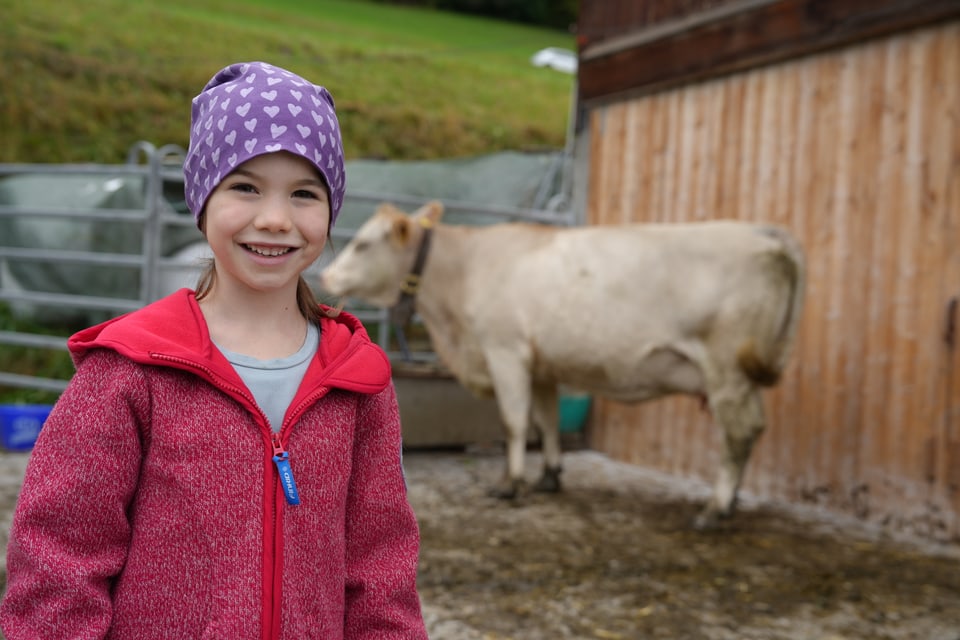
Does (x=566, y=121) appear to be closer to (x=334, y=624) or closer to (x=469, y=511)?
(x=469, y=511)

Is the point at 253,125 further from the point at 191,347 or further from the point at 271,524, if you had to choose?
the point at 271,524

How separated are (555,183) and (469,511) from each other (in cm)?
374

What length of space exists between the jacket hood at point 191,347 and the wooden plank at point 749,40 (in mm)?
3899

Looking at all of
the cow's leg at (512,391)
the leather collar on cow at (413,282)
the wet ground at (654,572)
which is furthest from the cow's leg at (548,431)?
the leather collar on cow at (413,282)

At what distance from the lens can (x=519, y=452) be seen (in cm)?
495

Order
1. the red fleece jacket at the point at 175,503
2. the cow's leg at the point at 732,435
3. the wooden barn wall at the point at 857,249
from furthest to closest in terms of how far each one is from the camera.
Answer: the cow's leg at the point at 732,435 < the wooden barn wall at the point at 857,249 < the red fleece jacket at the point at 175,503

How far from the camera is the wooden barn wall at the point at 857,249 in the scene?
4.29 meters

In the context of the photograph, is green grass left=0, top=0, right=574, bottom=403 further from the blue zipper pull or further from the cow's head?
the blue zipper pull

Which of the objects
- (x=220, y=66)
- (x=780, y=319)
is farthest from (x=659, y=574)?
(x=220, y=66)

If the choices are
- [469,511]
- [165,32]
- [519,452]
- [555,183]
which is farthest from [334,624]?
[165,32]

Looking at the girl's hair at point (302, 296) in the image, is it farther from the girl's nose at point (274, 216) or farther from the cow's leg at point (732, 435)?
the cow's leg at point (732, 435)

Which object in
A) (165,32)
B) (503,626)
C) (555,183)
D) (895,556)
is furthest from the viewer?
(165,32)

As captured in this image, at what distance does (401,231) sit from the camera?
522 cm

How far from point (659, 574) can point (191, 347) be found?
2801mm
